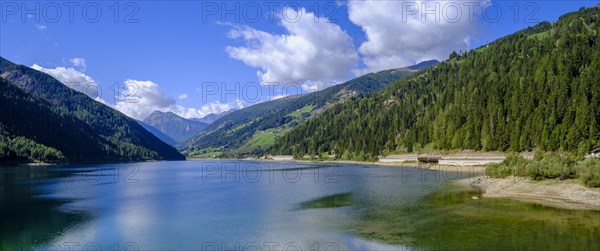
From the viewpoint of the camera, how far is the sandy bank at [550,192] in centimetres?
4319

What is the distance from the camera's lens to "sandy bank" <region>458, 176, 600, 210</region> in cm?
4319

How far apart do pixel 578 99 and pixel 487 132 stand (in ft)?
108

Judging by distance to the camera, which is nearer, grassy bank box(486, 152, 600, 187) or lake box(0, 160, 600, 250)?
lake box(0, 160, 600, 250)

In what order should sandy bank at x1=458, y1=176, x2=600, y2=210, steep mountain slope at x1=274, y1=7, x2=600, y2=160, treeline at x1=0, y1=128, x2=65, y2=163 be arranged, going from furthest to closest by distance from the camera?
1. treeline at x1=0, y1=128, x2=65, y2=163
2. steep mountain slope at x1=274, y1=7, x2=600, y2=160
3. sandy bank at x1=458, y1=176, x2=600, y2=210

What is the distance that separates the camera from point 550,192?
160ft

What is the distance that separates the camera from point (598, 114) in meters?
103

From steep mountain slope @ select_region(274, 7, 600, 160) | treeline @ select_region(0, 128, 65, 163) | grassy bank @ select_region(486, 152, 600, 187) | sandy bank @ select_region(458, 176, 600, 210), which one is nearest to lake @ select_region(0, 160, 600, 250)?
sandy bank @ select_region(458, 176, 600, 210)

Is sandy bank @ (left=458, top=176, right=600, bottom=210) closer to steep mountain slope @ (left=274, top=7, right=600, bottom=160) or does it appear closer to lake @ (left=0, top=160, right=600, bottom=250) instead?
lake @ (left=0, top=160, right=600, bottom=250)

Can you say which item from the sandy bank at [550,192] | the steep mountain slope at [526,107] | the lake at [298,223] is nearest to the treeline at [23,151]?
the lake at [298,223]

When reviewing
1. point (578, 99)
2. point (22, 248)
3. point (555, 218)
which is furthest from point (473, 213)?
point (578, 99)

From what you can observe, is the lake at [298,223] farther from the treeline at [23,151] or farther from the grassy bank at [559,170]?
the treeline at [23,151]

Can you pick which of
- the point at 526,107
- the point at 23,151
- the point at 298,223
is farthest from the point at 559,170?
the point at 23,151

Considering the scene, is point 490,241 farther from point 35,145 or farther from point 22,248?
point 35,145

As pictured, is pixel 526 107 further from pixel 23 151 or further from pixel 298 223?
pixel 23 151
